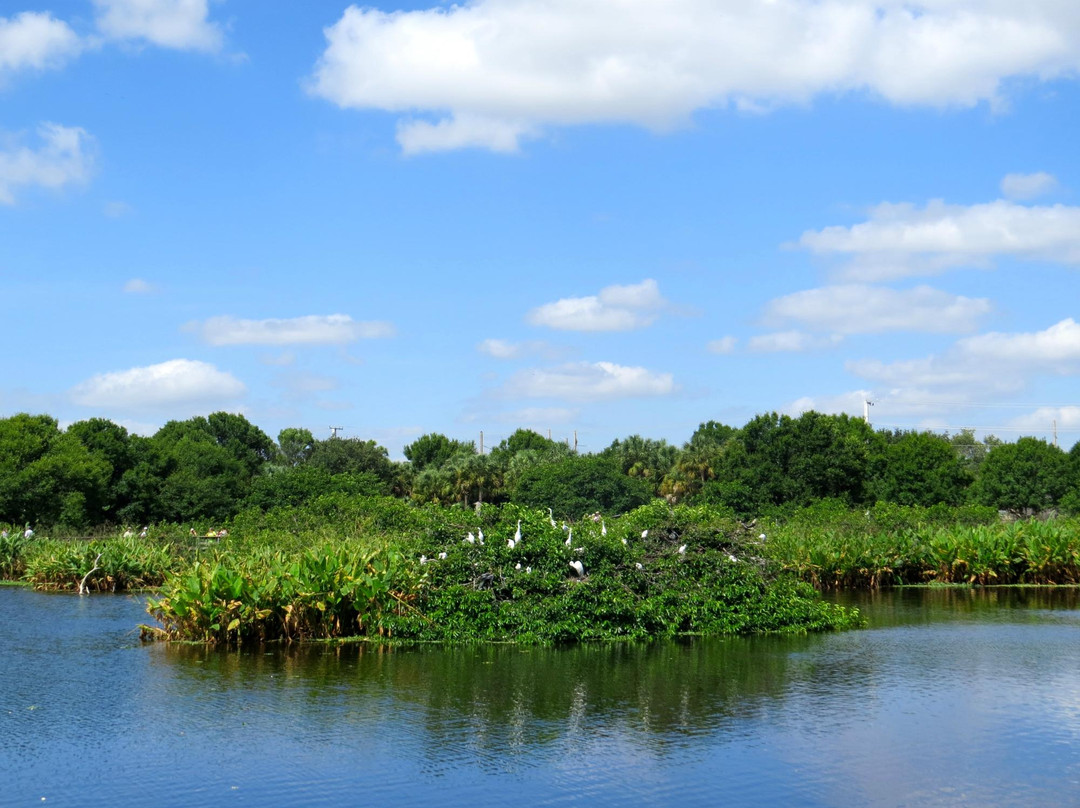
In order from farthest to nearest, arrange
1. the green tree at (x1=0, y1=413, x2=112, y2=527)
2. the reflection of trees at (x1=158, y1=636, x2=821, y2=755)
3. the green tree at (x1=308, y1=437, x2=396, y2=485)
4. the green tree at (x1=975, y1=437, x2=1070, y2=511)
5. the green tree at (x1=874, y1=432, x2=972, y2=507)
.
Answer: the green tree at (x1=308, y1=437, x2=396, y2=485)
the green tree at (x1=874, y1=432, x2=972, y2=507)
the green tree at (x1=975, y1=437, x2=1070, y2=511)
the green tree at (x1=0, y1=413, x2=112, y2=527)
the reflection of trees at (x1=158, y1=636, x2=821, y2=755)

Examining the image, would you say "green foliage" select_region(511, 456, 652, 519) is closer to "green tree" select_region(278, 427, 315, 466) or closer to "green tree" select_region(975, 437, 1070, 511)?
"green tree" select_region(975, 437, 1070, 511)

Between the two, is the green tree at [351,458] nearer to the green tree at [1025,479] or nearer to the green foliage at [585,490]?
the green foliage at [585,490]

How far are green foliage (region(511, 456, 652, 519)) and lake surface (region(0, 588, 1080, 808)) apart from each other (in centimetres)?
3250

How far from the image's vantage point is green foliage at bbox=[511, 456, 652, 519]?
48562 mm

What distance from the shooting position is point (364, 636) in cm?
1571

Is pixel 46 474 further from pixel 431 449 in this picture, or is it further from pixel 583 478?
pixel 431 449

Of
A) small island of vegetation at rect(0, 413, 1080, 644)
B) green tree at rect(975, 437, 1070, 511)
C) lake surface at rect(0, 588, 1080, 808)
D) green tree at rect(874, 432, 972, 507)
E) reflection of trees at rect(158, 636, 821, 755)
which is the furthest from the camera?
green tree at rect(874, 432, 972, 507)

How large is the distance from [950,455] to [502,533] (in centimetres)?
4531

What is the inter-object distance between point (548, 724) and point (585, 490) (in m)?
39.2

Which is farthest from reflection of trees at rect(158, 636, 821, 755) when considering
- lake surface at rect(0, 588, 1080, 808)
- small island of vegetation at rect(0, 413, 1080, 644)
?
small island of vegetation at rect(0, 413, 1080, 644)

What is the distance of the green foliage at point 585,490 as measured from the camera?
159 feet

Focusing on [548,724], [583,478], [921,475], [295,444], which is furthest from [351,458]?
[548,724]

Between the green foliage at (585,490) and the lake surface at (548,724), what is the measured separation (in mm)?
32501

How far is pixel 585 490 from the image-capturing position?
49.4 m
